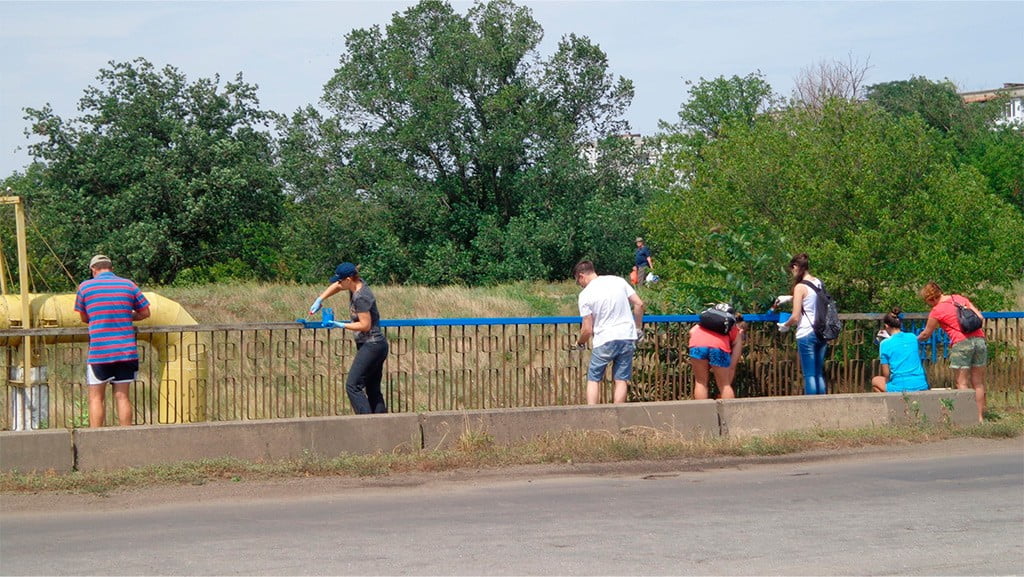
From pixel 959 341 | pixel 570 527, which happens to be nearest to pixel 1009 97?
pixel 959 341

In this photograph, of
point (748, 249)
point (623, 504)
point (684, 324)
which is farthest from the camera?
point (748, 249)

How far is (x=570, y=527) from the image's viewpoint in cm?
707

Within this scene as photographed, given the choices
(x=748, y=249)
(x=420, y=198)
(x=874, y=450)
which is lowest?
(x=874, y=450)

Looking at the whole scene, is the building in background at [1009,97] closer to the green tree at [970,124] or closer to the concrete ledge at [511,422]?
the green tree at [970,124]

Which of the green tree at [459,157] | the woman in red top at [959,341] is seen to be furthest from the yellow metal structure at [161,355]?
the green tree at [459,157]

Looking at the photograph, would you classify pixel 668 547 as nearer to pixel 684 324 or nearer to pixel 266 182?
pixel 684 324

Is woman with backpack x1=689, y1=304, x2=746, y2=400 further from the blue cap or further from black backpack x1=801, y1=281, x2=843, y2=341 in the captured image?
the blue cap

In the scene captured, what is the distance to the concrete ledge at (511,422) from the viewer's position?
9781 mm

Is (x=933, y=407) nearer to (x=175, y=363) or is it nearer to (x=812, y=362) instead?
(x=812, y=362)

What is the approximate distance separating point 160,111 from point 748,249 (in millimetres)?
23224

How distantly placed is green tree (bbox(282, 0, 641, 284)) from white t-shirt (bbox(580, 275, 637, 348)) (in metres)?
22.4

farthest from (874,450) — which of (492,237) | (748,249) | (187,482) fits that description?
(492,237)

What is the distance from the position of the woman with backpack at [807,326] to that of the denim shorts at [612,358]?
2.11 meters

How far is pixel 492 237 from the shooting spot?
112 feet
